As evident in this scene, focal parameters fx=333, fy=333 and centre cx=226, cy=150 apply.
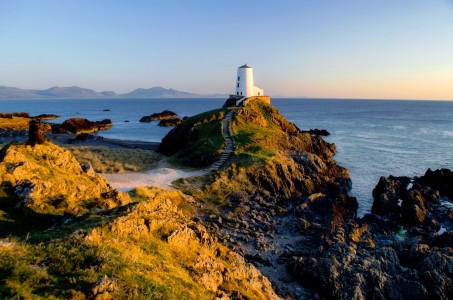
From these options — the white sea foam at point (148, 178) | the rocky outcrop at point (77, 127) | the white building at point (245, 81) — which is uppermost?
the white building at point (245, 81)

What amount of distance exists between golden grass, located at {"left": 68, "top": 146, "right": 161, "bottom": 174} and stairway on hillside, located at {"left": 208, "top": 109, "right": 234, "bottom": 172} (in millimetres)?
8591

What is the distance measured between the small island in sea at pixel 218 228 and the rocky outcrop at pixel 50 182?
82mm

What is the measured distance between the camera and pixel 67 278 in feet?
32.6

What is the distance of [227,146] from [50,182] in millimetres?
28722

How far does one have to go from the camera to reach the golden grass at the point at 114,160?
132ft

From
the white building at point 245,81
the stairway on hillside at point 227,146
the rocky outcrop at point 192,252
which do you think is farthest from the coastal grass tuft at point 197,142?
the rocky outcrop at point 192,252

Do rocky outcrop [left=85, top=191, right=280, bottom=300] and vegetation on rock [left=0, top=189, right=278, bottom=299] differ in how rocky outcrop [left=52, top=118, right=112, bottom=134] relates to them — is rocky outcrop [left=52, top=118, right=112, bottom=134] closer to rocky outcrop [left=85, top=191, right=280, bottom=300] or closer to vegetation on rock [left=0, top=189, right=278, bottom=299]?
rocky outcrop [left=85, top=191, right=280, bottom=300]

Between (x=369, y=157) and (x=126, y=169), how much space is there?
158 ft

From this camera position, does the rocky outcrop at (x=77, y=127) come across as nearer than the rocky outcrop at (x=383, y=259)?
No

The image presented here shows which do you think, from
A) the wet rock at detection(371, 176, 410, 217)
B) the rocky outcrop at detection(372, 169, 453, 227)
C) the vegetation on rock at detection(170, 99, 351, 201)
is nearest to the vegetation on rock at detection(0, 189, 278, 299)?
the vegetation on rock at detection(170, 99, 351, 201)

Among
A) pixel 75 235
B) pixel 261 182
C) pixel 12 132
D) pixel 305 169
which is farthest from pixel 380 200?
pixel 12 132

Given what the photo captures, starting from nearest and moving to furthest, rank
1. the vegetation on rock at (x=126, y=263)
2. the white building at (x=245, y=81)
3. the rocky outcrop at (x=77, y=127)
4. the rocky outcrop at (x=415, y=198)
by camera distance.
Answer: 1. the vegetation on rock at (x=126, y=263)
2. the rocky outcrop at (x=415, y=198)
3. the white building at (x=245, y=81)
4. the rocky outcrop at (x=77, y=127)

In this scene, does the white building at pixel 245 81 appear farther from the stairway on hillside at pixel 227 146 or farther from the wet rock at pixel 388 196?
the wet rock at pixel 388 196

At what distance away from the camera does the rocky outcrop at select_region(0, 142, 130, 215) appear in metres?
18.1
